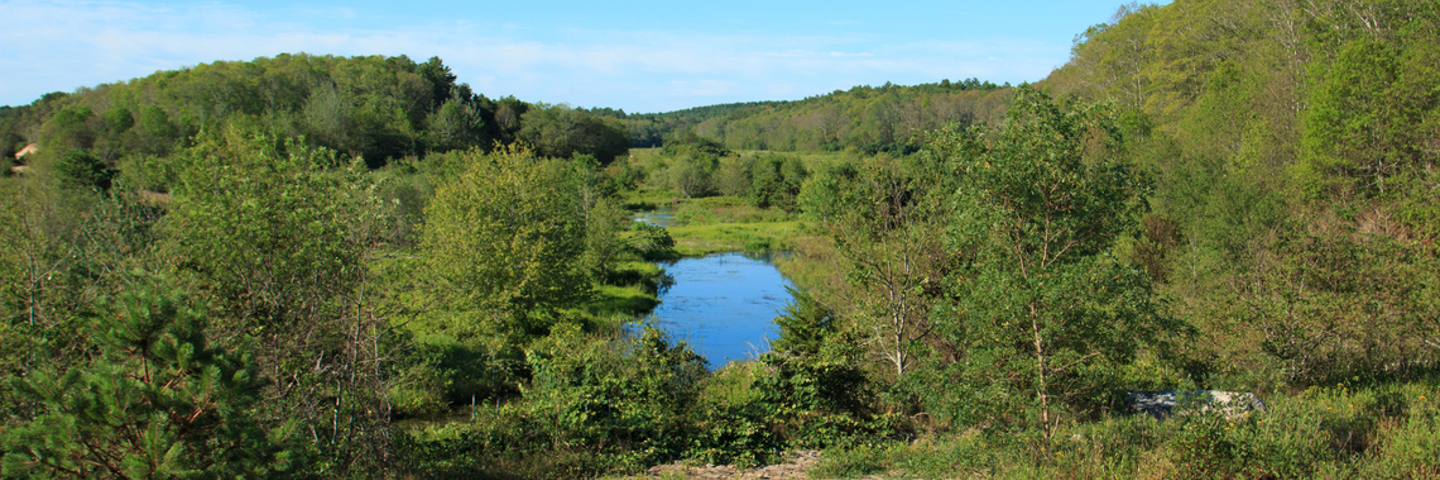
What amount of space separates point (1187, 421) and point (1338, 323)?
281 inches

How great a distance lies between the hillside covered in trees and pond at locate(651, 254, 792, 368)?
12.6 feet

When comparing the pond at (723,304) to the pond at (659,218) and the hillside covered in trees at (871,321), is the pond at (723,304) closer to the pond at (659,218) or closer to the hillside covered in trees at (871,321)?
the hillside covered in trees at (871,321)

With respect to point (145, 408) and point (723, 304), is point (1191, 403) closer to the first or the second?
point (145, 408)

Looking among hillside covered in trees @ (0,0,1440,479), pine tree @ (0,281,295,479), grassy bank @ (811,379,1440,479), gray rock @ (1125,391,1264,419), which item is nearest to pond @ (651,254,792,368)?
hillside covered in trees @ (0,0,1440,479)

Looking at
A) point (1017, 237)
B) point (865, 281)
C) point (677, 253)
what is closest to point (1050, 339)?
point (1017, 237)

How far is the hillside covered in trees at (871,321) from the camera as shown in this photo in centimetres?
715

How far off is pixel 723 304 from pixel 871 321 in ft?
67.3

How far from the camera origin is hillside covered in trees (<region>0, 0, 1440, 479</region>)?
23.5 ft

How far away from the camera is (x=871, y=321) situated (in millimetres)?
14539

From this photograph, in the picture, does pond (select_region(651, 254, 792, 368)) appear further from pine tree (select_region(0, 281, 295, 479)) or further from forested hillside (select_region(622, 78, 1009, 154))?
forested hillside (select_region(622, 78, 1009, 154))

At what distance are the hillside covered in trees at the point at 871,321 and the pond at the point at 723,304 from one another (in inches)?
151

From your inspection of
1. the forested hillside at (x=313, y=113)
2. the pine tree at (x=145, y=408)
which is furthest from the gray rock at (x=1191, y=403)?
the forested hillside at (x=313, y=113)

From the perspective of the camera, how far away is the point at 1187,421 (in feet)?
26.2

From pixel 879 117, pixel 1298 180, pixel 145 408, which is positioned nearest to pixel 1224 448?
pixel 145 408
